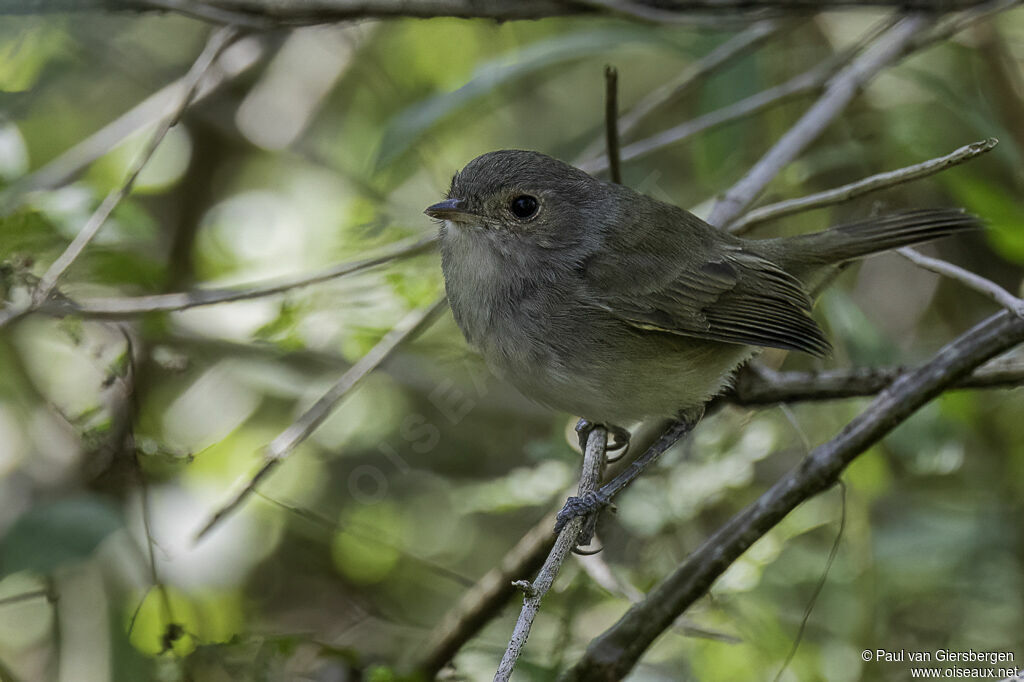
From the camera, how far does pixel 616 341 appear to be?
3473mm

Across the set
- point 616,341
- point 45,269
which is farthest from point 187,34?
point 616,341

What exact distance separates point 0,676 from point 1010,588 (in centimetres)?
405

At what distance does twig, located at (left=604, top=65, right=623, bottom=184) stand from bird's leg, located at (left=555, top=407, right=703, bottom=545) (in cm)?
105

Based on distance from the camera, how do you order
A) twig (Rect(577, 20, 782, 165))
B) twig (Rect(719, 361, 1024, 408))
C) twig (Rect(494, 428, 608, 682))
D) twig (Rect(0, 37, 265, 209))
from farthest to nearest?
twig (Rect(577, 20, 782, 165)) → twig (Rect(0, 37, 265, 209)) → twig (Rect(719, 361, 1024, 408)) → twig (Rect(494, 428, 608, 682))

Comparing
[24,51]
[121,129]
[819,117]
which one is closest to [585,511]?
[819,117]

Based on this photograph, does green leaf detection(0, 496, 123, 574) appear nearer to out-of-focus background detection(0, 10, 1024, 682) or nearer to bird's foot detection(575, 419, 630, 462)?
out-of-focus background detection(0, 10, 1024, 682)

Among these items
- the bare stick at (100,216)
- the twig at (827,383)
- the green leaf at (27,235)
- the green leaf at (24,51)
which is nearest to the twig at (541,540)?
the twig at (827,383)

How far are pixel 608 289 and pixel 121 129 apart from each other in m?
2.38

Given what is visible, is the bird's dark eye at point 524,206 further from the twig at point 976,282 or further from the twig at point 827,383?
the twig at point 976,282

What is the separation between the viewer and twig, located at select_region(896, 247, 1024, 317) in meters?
3.03

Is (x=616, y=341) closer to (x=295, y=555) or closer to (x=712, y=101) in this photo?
(x=712, y=101)

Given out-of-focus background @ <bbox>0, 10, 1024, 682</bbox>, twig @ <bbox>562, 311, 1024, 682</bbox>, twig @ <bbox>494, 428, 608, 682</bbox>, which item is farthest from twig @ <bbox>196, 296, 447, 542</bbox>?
twig @ <bbox>562, 311, 1024, 682</bbox>

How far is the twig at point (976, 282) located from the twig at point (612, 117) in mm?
1185

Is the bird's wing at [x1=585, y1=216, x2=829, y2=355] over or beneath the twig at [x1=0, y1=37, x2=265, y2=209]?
beneath
